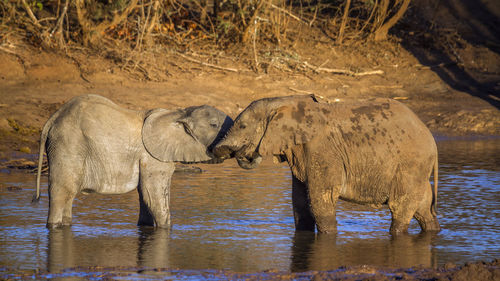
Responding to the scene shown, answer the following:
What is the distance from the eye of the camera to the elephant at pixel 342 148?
25.2ft

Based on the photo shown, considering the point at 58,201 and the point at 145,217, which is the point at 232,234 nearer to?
the point at 145,217

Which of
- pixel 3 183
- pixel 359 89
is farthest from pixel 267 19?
pixel 3 183

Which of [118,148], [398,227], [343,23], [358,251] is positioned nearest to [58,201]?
[118,148]

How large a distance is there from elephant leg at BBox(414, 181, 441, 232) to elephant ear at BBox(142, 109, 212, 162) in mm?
2230

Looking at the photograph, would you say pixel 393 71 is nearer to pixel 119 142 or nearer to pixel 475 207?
pixel 475 207

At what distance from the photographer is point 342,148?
25.7 feet

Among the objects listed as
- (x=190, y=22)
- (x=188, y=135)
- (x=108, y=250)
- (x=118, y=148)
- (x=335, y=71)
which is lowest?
(x=108, y=250)

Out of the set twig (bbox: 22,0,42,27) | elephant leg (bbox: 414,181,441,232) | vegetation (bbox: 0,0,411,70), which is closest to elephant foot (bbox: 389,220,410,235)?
elephant leg (bbox: 414,181,441,232)

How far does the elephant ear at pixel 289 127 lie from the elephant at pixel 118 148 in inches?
24.1

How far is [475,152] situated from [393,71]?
5.02 m

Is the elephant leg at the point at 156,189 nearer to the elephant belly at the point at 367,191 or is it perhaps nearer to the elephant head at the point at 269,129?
the elephant head at the point at 269,129

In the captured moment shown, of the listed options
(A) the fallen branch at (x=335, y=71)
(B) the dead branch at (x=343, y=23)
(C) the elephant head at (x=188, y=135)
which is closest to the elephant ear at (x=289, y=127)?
(C) the elephant head at (x=188, y=135)

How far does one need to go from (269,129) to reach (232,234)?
1.17 meters

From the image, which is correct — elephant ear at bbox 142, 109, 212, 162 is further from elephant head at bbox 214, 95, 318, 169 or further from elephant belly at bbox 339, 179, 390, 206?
elephant belly at bbox 339, 179, 390, 206
